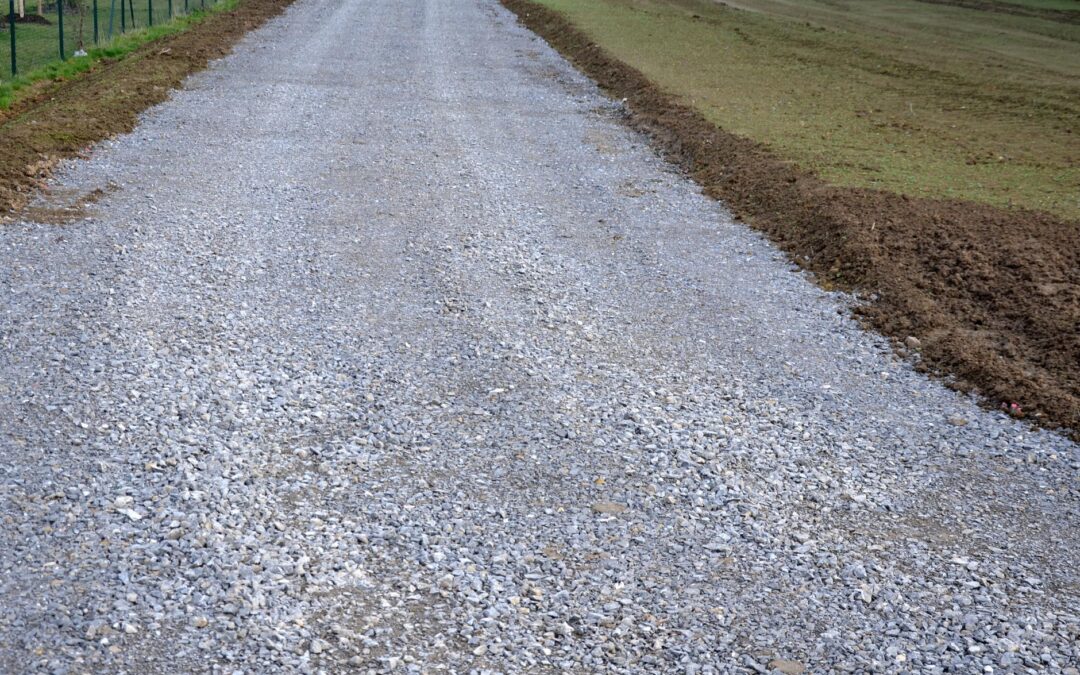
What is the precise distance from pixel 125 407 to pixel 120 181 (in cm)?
543

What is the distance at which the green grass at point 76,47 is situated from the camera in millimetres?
16303

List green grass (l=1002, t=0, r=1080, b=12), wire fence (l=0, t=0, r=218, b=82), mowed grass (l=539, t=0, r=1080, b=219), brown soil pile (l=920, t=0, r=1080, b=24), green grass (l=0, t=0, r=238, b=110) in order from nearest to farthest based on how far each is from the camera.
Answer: mowed grass (l=539, t=0, r=1080, b=219) < green grass (l=0, t=0, r=238, b=110) < wire fence (l=0, t=0, r=218, b=82) < brown soil pile (l=920, t=0, r=1080, b=24) < green grass (l=1002, t=0, r=1080, b=12)

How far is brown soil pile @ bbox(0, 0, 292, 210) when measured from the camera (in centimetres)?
1053

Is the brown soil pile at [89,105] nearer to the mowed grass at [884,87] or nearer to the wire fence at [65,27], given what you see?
the wire fence at [65,27]

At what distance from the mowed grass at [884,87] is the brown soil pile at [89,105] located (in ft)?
Result: 25.6

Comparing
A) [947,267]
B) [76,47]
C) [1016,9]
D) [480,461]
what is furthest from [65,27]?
[1016,9]

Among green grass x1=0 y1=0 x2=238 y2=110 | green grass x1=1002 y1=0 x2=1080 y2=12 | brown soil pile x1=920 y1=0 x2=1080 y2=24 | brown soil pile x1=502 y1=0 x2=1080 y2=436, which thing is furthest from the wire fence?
green grass x1=1002 y1=0 x2=1080 y2=12

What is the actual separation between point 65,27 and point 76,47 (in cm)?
654

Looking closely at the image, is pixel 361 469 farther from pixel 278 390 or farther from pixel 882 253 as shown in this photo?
pixel 882 253

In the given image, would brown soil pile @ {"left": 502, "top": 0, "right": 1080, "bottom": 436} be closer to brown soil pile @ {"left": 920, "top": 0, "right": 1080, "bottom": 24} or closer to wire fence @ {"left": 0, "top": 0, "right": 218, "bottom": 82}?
wire fence @ {"left": 0, "top": 0, "right": 218, "bottom": 82}

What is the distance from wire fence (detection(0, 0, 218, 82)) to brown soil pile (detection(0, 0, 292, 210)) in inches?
41.5

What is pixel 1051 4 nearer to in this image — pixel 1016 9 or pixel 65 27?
pixel 1016 9

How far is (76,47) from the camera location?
66.3 ft

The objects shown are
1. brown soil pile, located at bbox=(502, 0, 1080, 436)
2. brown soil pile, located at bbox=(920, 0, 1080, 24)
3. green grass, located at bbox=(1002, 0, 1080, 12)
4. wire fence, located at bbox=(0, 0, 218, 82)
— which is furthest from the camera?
green grass, located at bbox=(1002, 0, 1080, 12)
